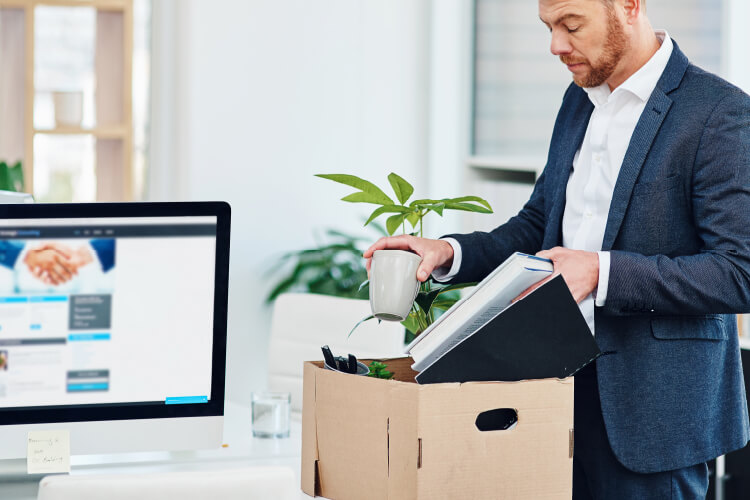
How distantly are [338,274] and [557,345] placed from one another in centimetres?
250

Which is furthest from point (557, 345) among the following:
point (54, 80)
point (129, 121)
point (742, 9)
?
point (54, 80)

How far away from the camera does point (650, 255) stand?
164cm

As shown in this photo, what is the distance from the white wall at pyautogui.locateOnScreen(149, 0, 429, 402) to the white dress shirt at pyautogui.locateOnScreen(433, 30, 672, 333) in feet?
7.09

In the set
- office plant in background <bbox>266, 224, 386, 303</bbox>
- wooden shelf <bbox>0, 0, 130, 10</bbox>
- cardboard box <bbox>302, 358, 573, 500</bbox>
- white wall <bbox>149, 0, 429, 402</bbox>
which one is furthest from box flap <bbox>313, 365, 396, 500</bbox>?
wooden shelf <bbox>0, 0, 130, 10</bbox>

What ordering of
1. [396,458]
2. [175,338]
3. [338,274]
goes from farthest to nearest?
1. [338,274]
2. [175,338]
3. [396,458]

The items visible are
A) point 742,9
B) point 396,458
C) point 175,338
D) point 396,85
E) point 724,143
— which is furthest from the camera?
point 396,85

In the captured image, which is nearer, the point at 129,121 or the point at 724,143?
the point at 724,143

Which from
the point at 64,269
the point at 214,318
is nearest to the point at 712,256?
the point at 214,318

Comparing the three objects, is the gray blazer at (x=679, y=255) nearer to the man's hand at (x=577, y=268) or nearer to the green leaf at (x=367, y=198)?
the man's hand at (x=577, y=268)

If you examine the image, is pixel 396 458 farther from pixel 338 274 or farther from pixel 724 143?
pixel 338 274

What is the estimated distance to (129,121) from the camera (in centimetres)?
418

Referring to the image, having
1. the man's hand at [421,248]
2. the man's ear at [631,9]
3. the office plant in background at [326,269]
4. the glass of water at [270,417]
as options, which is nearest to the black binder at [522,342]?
the man's hand at [421,248]

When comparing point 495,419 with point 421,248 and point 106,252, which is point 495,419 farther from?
point 106,252

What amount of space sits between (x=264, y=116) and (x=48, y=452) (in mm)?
2400
